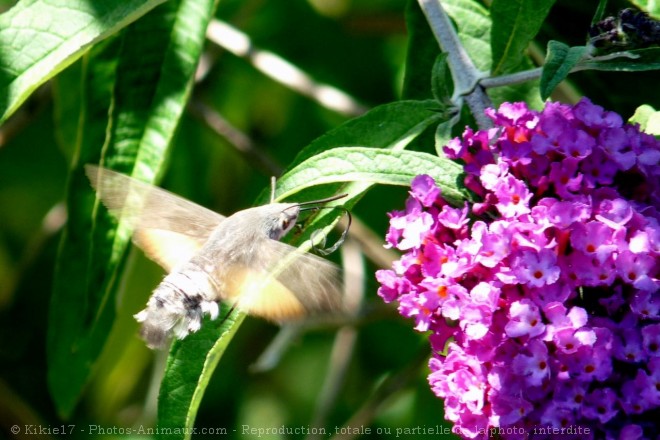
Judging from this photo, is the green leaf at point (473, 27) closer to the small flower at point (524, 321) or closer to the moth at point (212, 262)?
the moth at point (212, 262)

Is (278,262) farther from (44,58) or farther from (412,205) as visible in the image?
(44,58)

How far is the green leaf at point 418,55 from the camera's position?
243 cm

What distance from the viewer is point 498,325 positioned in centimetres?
174

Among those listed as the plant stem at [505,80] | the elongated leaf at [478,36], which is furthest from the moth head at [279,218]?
the elongated leaf at [478,36]

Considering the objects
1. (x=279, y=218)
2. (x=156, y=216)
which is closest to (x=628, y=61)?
(x=279, y=218)

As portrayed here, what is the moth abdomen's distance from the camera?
2.07 meters

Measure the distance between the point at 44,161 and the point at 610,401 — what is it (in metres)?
2.67

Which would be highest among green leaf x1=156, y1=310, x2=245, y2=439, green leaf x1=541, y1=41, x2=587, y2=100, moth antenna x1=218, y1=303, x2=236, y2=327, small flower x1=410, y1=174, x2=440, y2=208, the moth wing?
green leaf x1=541, y1=41, x2=587, y2=100

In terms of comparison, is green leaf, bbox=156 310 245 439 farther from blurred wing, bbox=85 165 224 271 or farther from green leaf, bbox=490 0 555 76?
green leaf, bbox=490 0 555 76

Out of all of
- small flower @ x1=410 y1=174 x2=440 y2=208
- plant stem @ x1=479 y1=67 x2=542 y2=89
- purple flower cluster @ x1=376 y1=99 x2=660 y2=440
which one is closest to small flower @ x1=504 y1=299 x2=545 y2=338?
purple flower cluster @ x1=376 y1=99 x2=660 y2=440

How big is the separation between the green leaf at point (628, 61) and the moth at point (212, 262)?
68 centimetres

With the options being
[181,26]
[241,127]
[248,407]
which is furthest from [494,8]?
[248,407]

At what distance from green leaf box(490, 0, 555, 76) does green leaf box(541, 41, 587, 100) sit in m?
0.28

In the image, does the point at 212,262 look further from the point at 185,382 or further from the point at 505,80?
the point at 505,80
